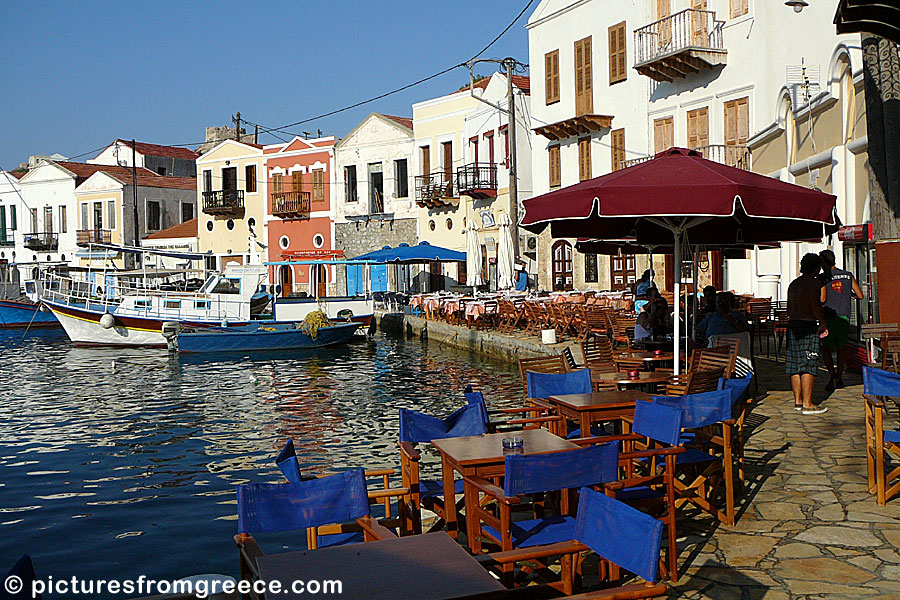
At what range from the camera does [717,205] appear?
23.3 ft

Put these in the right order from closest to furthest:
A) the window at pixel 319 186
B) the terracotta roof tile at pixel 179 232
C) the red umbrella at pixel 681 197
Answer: the red umbrella at pixel 681 197, the window at pixel 319 186, the terracotta roof tile at pixel 179 232

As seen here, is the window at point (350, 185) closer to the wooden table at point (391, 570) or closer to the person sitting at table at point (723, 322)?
Answer: the person sitting at table at point (723, 322)

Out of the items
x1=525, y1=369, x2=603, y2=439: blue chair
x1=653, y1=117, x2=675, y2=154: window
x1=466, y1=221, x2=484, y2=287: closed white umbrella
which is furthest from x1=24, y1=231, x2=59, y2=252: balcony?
x1=525, y1=369, x2=603, y2=439: blue chair

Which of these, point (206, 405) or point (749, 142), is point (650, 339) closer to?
point (206, 405)

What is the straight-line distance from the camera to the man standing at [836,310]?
10.8 m

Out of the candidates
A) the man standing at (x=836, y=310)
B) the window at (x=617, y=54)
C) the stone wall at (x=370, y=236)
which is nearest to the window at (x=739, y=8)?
the window at (x=617, y=54)

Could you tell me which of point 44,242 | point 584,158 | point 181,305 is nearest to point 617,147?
point 584,158

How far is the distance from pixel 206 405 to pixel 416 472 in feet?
35.7

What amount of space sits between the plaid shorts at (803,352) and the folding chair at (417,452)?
4.58 meters

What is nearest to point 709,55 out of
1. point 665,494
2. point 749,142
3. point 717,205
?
point 749,142

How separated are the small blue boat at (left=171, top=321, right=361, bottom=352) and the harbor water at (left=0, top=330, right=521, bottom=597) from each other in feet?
1.60

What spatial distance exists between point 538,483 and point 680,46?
21523 millimetres

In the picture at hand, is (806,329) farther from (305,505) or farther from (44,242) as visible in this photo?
(44,242)

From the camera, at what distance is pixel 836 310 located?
1150 cm
